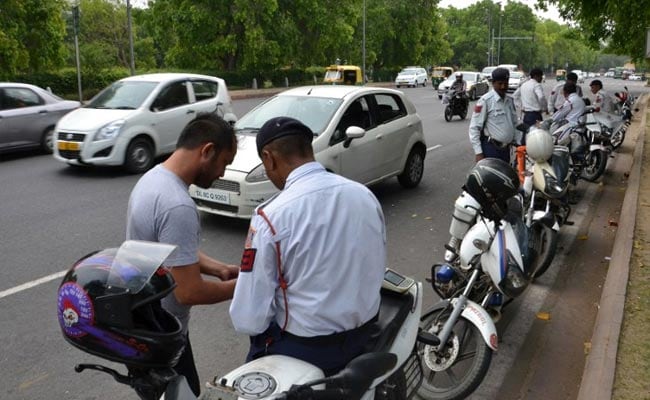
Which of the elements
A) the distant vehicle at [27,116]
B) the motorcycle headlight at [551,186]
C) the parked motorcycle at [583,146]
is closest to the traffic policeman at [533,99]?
the parked motorcycle at [583,146]

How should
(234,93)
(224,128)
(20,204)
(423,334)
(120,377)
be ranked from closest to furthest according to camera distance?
(120,377)
(224,128)
(423,334)
(20,204)
(234,93)

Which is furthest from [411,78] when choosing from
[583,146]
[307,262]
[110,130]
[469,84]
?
[307,262]

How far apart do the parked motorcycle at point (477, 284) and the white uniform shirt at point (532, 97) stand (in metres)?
6.51

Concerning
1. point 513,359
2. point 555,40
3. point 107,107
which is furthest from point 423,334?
point 555,40

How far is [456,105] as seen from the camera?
66.9 feet

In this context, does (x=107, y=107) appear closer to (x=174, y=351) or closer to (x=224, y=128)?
(x=224, y=128)

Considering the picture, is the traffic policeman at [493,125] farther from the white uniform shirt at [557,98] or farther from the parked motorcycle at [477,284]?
the white uniform shirt at [557,98]

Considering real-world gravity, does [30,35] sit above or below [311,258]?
above

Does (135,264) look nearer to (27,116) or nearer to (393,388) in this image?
(393,388)

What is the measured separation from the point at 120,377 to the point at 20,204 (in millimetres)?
7416

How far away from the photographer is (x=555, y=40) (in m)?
135

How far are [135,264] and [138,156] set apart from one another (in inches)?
364

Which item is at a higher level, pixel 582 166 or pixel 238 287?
pixel 238 287

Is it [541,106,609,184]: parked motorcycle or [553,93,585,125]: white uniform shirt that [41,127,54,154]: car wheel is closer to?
[541,106,609,184]: parked motorcycle
